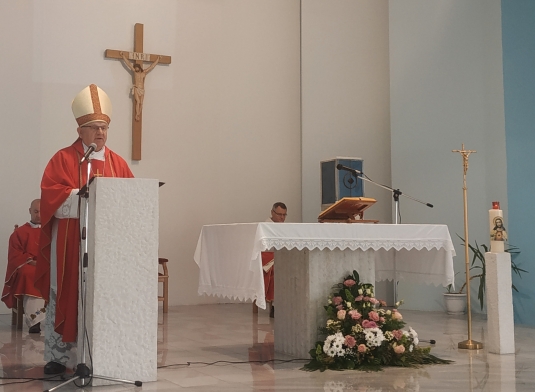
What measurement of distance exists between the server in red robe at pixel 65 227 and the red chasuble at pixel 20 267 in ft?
8.66

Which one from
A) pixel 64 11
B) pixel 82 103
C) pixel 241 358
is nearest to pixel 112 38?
pixel 64 11

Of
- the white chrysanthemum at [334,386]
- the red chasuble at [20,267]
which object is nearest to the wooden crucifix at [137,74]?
the red chasuble at [20,267]

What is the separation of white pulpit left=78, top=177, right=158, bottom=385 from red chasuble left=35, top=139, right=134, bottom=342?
0.95 feet

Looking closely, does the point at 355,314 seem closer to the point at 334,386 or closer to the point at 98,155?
the point at 334,386

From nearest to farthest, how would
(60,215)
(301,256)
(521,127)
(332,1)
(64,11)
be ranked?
(60,215)
(301,256)
(521,127)
(64,11)
(332,1)

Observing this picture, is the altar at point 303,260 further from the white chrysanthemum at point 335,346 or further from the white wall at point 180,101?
the white wall at point 180,101

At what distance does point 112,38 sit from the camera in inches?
375

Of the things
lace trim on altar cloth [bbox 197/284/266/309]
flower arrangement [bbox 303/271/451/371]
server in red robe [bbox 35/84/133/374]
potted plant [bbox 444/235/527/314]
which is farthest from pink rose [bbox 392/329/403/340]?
potted plant [bbox 444/235/527/314]

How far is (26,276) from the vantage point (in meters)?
7.49

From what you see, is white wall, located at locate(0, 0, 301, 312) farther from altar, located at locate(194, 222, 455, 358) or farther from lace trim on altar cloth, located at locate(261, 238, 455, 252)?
lace trim on altar cloth, located at locate(261, 238, 455, 252)

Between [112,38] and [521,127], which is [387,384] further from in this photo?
[112,38]

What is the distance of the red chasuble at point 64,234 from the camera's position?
4686mm

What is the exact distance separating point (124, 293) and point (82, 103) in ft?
4.56

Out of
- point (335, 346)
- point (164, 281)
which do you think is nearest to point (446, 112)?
point (164, 281)
